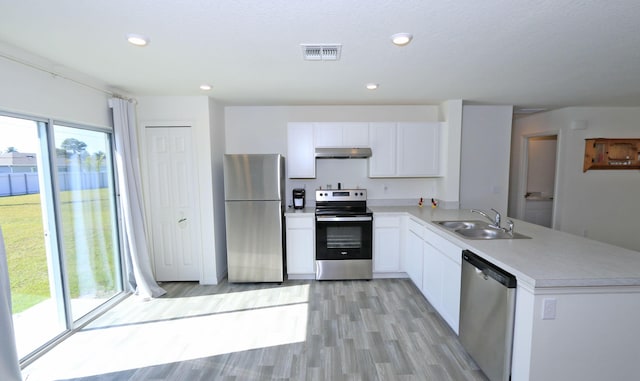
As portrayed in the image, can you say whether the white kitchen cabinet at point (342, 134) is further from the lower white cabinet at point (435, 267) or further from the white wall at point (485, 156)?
the white wall at point (485, 156)

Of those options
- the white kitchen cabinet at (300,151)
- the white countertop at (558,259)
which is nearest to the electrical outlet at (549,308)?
the white countertop at (558,259)

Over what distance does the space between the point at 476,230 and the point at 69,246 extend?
4.12m

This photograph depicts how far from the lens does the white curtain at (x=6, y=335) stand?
1.75 m

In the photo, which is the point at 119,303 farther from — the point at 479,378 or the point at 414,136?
the point at 414,136

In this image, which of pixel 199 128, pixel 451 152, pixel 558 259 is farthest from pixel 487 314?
pixel 199 128

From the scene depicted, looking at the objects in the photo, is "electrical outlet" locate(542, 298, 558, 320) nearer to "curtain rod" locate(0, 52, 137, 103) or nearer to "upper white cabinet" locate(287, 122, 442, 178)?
"upper white cabinet" locate(287, 122, 442, 178)

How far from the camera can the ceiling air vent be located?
78.5 inches

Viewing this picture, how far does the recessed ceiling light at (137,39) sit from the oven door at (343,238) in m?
2.52

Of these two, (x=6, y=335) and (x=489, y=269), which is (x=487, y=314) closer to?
(x=489, y=269)

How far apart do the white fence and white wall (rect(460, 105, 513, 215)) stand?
15.5ft

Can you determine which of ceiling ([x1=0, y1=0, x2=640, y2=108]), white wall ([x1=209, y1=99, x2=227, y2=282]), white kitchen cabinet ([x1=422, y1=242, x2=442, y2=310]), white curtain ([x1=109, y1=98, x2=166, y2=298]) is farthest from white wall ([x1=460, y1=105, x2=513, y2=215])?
white curtain ([x1=109, y1=98, x2=166, y2=298])

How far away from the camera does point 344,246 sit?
3689 millimetres

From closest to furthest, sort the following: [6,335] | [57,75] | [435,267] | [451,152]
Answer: [6,335] < [57,75] < [435,267] < [451,152]

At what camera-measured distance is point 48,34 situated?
1.80m
